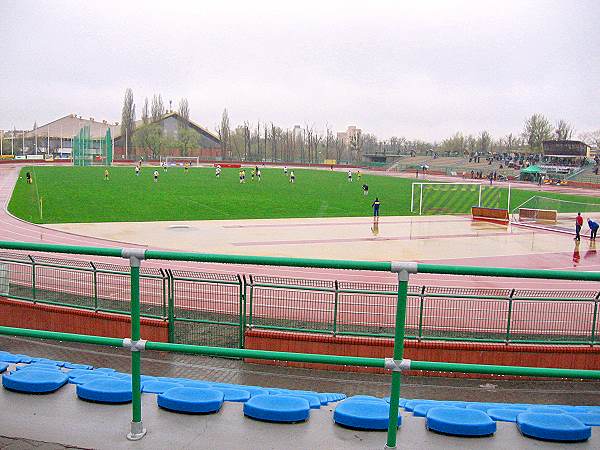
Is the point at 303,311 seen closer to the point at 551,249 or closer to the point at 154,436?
the point at 154,436

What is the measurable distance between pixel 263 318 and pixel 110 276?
3253 millimetres

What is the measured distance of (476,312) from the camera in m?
11.8

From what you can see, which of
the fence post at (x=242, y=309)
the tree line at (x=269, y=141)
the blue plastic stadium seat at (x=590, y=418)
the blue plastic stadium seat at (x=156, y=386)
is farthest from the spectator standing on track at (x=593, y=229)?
the tree line at (x=269, y=141)

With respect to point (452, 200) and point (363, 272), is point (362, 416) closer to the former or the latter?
point (363, 272)

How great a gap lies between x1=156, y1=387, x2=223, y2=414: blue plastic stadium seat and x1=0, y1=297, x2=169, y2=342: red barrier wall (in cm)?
792

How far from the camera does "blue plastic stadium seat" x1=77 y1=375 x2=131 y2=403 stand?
4043 millimetres

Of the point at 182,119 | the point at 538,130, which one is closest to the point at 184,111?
the point at 182,119

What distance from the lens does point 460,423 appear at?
3709mm

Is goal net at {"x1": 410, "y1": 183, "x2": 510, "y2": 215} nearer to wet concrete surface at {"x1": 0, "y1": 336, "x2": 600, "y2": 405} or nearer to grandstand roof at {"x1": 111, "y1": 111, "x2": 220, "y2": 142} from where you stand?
wet concrete surface at {"x1": 0, "y1": 336, "x2": 600, "y2": 405}

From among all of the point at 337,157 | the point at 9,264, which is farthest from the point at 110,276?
the point at 337,157

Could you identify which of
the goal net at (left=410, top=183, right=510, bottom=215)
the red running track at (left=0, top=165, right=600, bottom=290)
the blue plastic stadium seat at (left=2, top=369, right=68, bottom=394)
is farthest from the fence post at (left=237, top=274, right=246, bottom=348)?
the goal net at (left=410, top=183, right=510, bottom=215)

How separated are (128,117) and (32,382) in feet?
480

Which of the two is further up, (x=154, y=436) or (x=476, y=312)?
(x=154, y=436)

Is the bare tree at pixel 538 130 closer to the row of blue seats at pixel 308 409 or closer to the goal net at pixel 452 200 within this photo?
the goal net at pixel 452 200
